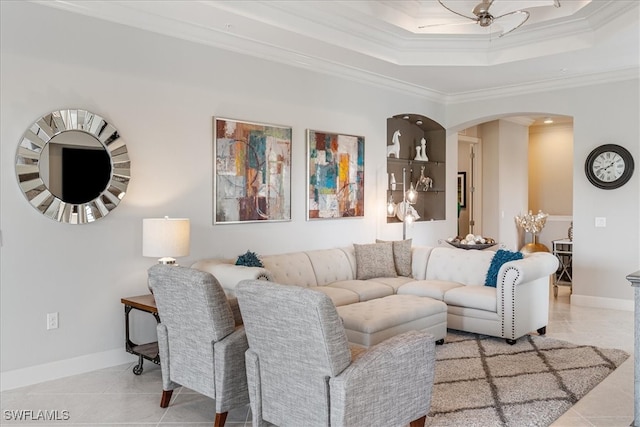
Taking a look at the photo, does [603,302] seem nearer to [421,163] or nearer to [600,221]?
[600,221]

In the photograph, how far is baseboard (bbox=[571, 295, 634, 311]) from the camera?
606 centimetres

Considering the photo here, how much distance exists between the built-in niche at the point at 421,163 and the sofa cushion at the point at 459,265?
5.17 ft

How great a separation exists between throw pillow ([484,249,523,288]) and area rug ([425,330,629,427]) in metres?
0.55

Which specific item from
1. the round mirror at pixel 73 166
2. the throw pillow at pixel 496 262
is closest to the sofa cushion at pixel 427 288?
the throw pillow at pixel 496 262

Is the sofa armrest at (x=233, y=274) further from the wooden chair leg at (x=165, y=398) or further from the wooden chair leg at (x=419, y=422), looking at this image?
the wooden chair leg at (x=419, y=422)

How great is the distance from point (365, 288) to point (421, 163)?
10.8 feet

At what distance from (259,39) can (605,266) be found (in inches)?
190

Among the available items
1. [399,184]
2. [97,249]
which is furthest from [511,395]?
[399,184]

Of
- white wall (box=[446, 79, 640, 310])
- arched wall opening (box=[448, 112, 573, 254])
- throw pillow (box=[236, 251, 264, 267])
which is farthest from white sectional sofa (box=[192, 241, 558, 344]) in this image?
arched wall opening (box=[448, 112, 573, 254])

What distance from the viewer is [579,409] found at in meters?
3.23

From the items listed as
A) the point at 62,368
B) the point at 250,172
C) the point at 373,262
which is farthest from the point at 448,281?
the point at 62,368

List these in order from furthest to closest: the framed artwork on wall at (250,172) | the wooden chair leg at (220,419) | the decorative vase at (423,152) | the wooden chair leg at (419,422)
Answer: the decorative vase at (423,152) → the framed artwork on wall at (250,172) → the wooden chair leg at (220,419) → the wooden chair leg at (419,422)

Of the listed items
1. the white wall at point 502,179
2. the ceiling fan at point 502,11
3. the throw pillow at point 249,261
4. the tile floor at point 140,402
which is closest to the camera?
the tile floor at point 140,402

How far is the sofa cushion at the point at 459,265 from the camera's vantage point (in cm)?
526
